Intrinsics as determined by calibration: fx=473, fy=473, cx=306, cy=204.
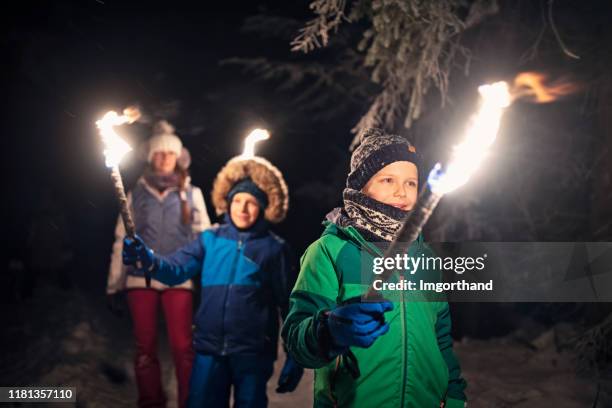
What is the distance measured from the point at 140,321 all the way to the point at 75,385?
55.3 inches

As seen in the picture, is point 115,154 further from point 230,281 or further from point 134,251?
point 230,281

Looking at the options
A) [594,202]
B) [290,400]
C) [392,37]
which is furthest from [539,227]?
[290,400]

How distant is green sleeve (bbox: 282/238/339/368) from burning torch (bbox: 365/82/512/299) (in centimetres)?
35

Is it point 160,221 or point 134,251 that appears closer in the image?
point 134,251

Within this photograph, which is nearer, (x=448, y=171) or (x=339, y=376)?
(x=448, y=171)

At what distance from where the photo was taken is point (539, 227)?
8164mm

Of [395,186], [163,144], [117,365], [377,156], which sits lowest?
[117,365]

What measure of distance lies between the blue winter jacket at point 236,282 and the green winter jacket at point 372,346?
1.71 m

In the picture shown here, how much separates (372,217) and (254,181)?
2367 mm

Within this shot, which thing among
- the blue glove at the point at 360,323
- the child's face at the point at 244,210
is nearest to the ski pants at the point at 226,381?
the child's face at the point at 244,210

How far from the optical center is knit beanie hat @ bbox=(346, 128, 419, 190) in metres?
2.55

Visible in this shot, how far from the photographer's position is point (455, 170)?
1.62m

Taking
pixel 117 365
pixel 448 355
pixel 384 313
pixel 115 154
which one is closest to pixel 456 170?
pixel 384 313

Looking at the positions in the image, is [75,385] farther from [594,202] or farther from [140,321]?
[594,202]
